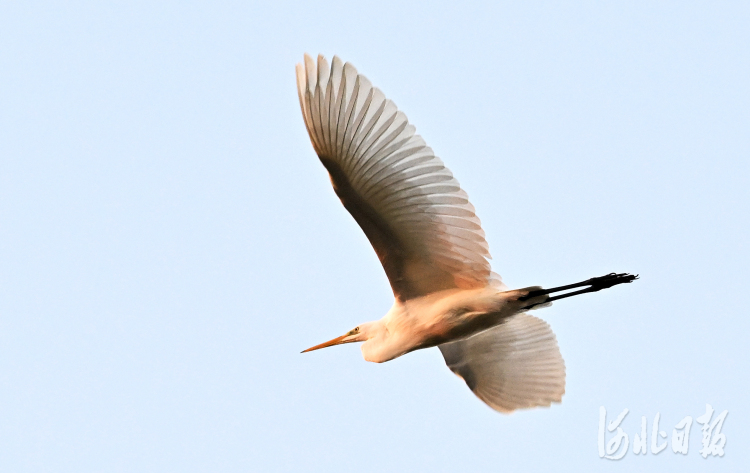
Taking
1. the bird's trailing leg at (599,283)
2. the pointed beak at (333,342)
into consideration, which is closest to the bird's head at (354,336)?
the pointed beak at (333,342)

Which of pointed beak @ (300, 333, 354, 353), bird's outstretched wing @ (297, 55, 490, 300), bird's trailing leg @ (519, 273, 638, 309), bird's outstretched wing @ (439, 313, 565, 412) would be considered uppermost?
bird's outstretched wing @ (297, 55, 490, 300)

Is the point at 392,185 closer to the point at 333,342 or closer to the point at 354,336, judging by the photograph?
the point at 354,336

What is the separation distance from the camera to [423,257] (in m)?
8.33

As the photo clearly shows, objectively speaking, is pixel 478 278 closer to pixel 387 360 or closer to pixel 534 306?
pixel 534 306

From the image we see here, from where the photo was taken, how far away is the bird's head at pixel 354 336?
916cm

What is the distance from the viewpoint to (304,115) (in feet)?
23.8

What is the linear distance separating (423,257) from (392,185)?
3.28ft

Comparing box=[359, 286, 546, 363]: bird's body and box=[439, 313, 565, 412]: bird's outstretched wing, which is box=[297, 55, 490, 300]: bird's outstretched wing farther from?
box=[439, 313, 565, 412]: bird's outstretched wing

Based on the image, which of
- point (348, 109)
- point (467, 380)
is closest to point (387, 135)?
point (348, 109)

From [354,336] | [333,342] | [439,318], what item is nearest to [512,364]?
[439,318]

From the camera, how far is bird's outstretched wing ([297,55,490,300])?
7043 mm

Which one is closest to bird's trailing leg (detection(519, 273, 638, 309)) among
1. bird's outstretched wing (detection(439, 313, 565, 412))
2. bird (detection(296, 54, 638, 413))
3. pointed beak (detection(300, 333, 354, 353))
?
bird (detection(296, 54, 638, 413))

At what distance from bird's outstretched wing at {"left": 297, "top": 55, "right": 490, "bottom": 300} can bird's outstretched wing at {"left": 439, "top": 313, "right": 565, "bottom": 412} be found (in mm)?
1136

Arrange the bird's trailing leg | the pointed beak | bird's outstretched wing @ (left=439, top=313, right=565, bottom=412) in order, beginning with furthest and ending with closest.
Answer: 1. the pointed beak
2. bird's outstretched wing @ (left=439, top=313, right=565, bottom=412)
3. the bird's trailing leg
